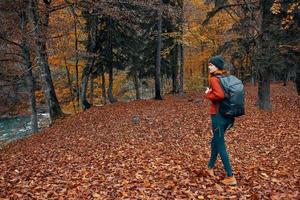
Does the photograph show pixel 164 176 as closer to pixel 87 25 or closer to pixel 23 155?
pixel 23 155

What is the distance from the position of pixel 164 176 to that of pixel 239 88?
7.79 ft

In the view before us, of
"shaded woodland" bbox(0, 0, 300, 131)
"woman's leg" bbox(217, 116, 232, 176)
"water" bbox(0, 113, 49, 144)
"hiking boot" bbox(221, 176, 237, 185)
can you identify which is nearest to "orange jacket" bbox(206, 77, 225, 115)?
"woman's leg" bbox(217, 116, 232, 176)

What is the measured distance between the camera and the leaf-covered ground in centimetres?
606

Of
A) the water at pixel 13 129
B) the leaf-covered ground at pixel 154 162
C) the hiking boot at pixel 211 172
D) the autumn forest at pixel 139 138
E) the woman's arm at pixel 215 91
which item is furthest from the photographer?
the water at pixel 13 129

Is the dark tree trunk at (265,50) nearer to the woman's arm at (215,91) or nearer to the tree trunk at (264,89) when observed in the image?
the tree trunk at (264,89)

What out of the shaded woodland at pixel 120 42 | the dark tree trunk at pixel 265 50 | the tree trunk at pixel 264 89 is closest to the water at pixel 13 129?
the shaded woodland at pixel 120 42

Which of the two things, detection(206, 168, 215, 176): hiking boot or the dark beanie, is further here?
detection(206, 168, 215, 176): hiking boot

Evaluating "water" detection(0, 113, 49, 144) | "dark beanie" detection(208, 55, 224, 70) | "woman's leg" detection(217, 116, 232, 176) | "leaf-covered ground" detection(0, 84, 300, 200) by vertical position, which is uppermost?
"dark beanie" detection(208, 55, 224, 70)

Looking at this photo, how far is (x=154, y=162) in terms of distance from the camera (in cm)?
793

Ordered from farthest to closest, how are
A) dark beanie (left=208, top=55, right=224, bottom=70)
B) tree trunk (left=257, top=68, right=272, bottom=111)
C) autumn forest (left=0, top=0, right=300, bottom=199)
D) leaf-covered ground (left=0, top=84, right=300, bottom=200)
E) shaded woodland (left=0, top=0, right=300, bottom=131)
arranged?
tree trunk (left=257, top=68, right=272, bottom=111)
shaded woodland (left=0, top=0, right=300, bottom=131)
autumn forest (left=0, top=0, right=300, bottom=199)
leaf-covered ground (left=0, top=84, right=300, bottom=200)
dark beanie (left=208, top=55, right=224, bottom=70)

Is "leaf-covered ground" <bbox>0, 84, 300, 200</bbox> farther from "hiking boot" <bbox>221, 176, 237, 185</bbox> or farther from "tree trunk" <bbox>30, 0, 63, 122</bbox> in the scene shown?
"tree trunk" <bbox>30, 0, 63, 122</bbox>

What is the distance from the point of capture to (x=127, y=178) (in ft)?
22.2

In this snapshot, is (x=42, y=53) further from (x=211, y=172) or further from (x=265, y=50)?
(x=211, y=172)

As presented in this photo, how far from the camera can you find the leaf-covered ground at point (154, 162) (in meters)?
6.06
